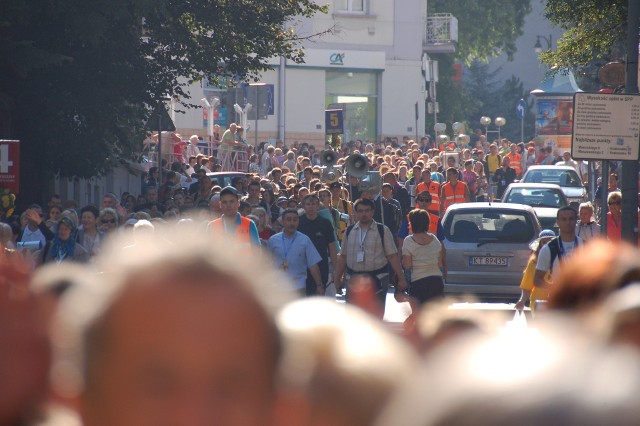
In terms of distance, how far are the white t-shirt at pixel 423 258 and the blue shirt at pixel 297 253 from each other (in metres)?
0.96

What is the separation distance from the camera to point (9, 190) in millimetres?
15055

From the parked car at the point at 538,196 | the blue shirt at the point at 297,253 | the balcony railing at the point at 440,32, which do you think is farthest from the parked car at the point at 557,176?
the balcony railing at the point at 440,32

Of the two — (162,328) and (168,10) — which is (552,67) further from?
(162,328)

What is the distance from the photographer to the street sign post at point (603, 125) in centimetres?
1420

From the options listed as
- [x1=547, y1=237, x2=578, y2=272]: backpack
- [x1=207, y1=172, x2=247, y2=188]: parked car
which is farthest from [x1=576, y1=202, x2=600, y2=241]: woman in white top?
[x1=207, y1=172, x2=247, y2=188]: parked car

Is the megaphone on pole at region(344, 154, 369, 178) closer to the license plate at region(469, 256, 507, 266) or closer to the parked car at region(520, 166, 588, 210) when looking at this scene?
the license plate at region(469, 256, 507, 266)

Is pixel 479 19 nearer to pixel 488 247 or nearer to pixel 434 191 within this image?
pixel 434 191

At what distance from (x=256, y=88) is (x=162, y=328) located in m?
29.8

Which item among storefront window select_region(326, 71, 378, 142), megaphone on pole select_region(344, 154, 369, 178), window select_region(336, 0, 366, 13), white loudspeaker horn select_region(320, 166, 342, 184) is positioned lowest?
white loudspeaker horn select_region(320, 166, 342, 184)

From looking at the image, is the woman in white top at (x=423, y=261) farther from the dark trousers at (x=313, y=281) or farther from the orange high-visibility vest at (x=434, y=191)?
the orange high-visibility vest at (x=434, y=191)

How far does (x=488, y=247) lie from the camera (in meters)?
18.7

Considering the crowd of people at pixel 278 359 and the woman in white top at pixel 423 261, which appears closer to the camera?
the crowd of people at pixel 278 359

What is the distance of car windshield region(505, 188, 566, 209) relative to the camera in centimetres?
2725

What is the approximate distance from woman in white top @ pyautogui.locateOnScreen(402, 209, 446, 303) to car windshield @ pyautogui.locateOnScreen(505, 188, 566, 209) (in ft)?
43.8
